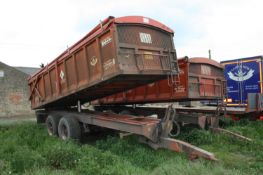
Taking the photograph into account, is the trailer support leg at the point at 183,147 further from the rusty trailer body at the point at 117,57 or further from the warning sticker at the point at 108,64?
the warning sticker at the point at 108,64

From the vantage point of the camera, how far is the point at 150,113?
10820 millimetres

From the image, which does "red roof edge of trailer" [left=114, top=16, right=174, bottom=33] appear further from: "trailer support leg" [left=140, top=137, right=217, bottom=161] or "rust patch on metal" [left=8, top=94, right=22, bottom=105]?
"rust patch on metal" [left=8, top=94, right=22, bottom=105]

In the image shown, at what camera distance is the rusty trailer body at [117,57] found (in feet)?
20.7

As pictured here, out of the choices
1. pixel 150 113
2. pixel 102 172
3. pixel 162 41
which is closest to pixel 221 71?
pixel 150 113

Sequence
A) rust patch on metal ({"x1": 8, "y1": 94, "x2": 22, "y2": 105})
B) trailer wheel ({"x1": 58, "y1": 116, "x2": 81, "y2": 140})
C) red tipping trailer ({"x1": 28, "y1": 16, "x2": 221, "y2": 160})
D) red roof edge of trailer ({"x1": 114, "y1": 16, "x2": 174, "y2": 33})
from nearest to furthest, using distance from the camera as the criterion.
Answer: red tipping trailer ({"x1": 28, "y1": 16, "x2": 221, "y2": 160})
red roof edge of trailer ({"x1": 114, "y1": 16, "x2": 174, "y2": 33})
trailer wheel ({"x1": 58, "y1": 116, "x2": 81, "y2": 140})
rust patch on metal ({"x1": 8, "y1": 94, "x2": 22, "y2": 105})

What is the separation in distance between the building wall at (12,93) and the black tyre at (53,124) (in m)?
15.0

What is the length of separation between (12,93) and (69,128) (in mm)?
17540

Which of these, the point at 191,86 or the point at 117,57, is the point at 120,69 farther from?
the point at 191,86

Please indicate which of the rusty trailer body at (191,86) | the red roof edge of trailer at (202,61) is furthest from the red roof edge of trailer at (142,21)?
the red roof edge of trailer at (202,61)

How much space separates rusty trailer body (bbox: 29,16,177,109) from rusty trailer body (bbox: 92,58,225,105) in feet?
4.02

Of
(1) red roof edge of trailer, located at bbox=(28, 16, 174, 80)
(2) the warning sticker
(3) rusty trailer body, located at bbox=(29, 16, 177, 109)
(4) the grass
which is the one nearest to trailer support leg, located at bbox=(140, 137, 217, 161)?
(4) the grass

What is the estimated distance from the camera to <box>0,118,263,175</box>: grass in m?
4.99

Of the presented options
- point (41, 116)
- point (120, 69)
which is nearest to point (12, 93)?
point (41, 116)

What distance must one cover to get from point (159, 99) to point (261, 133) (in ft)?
11.2
